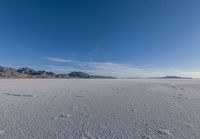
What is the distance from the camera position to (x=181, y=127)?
3154 millimetres

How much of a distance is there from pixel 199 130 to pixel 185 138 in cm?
63

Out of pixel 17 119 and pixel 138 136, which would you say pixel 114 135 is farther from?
pixel 17 119

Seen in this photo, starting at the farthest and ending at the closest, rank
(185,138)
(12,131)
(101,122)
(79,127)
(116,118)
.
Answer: (116,118)
(101,122)
(79,127)
(12,131)
(185,138)

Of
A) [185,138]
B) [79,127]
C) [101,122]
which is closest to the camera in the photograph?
[185,138]

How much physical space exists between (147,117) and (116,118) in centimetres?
91

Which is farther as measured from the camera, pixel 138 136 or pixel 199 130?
pixel 199 130

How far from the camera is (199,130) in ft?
9.73

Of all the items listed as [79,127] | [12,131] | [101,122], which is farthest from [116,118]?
[12,131]

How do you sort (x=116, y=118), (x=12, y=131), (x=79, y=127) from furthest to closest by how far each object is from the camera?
1. (x=116, y=118)
2. (x=79, y=127)
3. (x=12, y=131)

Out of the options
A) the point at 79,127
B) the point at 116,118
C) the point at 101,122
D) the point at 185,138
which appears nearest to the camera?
the point at 185,138

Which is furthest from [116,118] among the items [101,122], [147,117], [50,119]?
[50,119]

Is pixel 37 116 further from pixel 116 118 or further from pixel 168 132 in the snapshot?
pixel 168 132

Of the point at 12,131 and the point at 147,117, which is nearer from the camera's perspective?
the point at 12,131

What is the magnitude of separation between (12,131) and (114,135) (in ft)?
7.04
